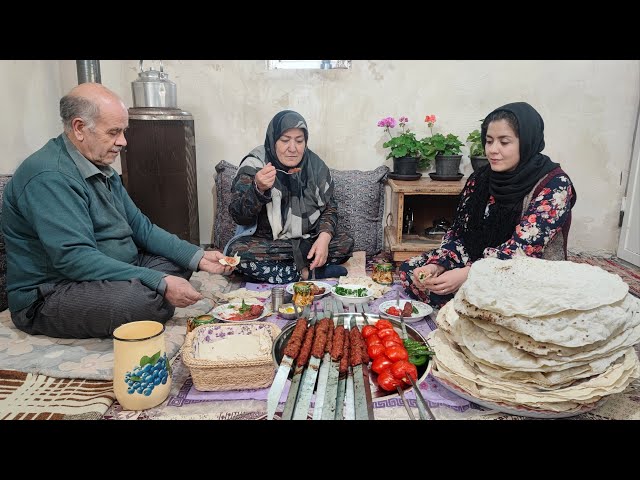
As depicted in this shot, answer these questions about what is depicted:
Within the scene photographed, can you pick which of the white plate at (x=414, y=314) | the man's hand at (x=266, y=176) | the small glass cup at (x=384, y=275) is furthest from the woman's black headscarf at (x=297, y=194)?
the white plate at (x=414, y=314)

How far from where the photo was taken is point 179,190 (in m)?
3.66

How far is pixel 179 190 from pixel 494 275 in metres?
2.78

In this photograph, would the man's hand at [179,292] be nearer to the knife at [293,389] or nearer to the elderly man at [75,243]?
the elderly man at [75,243]

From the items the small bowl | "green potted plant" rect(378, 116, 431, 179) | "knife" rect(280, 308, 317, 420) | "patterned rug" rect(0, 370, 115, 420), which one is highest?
"green potted plant" rect(378, 116, 431, 179)

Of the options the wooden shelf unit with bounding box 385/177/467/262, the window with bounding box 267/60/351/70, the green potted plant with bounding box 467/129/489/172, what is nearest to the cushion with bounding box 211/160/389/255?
the wooden shelf unit with bounding box 385/177/467/262

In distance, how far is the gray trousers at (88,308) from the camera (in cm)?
198

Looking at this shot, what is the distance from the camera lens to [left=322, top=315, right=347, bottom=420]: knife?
4.53 ft

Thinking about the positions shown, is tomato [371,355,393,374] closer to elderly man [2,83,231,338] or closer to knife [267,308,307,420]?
knife [267,308,307,420]

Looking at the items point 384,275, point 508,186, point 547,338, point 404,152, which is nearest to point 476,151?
point 404,152

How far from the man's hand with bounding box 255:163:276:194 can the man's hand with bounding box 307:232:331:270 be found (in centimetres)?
49

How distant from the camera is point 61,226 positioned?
1.91m

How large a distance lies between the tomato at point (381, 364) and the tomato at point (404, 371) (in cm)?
3

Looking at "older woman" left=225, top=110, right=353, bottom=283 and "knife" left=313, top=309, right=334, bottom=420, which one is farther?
"older woman" left=225, top=110, right=353, bottom=283
